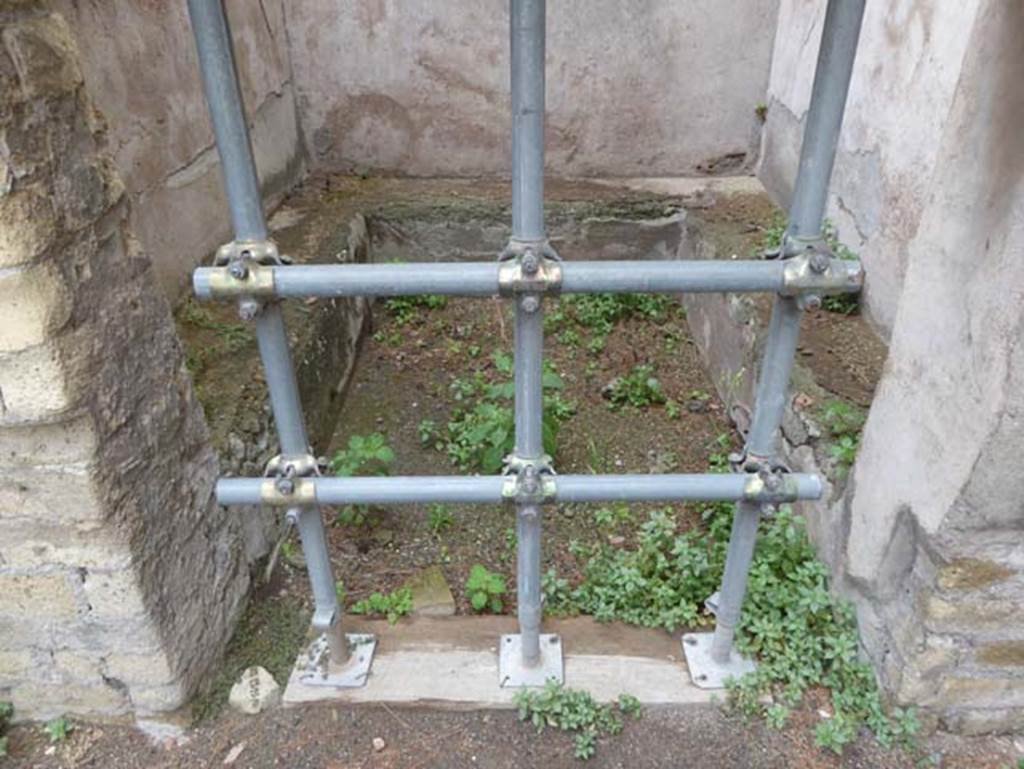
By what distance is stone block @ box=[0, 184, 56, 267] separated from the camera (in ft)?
3.57

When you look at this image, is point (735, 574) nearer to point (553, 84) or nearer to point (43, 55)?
point (43, 55)

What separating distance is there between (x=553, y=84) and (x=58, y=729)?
3.42 m

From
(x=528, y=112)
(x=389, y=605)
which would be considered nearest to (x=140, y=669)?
(x=389, y=605)

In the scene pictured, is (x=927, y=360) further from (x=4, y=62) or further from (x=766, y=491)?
(x=4, y=62)

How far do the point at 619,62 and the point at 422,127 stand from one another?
3.53 ft

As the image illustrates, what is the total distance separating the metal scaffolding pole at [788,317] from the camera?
1041 millimetres

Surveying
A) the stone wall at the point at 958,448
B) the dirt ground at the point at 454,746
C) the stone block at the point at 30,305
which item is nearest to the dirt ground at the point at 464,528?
the dirt ground at the point at 454,746

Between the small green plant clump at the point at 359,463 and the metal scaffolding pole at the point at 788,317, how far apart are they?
1.10 m

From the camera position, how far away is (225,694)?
1.64 metres

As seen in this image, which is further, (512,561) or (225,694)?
(512,561)

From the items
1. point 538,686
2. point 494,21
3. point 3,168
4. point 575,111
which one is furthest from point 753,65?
point 3,168

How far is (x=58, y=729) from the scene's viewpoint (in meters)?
1.54

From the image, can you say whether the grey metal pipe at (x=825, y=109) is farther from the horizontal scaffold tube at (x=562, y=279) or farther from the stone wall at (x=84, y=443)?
the stone wall at (x=84, y=443)

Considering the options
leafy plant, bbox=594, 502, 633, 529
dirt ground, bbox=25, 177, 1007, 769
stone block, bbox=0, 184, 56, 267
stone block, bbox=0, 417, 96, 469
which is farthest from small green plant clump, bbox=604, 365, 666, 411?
stone block, bbox=0, 184, 56, 267
